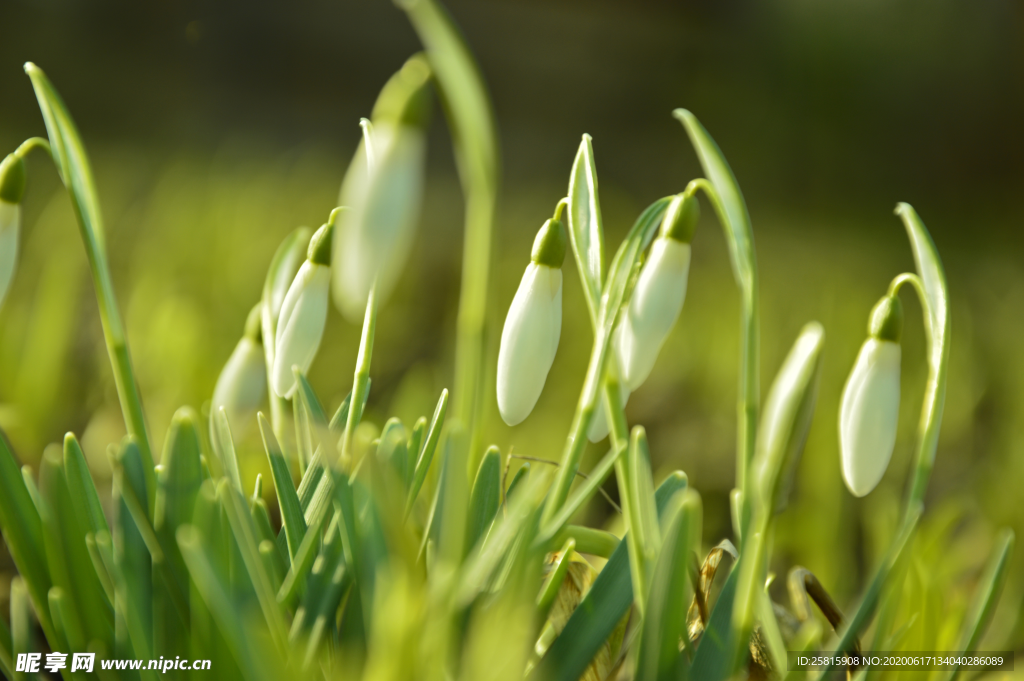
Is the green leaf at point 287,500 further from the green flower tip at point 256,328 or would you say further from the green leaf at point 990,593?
the green leaf at point 990,593

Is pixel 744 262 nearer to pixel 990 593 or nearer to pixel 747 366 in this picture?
pixel 747 366

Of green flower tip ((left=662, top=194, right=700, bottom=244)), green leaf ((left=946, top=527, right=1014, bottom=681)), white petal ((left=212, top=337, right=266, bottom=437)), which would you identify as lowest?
green leaf ((left=946, top=527, right=1014, bottom=681))

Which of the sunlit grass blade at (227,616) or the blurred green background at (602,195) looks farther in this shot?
the blurred green background at (602,195)

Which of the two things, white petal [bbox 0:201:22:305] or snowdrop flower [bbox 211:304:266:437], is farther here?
snowdrop flower [bbox 211:304:266:437]

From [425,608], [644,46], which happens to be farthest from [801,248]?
[425,608]

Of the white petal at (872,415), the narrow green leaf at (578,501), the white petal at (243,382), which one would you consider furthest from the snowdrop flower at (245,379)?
the white petal at (872,415)

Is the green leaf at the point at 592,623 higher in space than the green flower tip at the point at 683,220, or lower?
lower

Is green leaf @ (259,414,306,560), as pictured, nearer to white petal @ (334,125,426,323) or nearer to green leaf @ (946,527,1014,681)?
white petal @ (334,125,426,323)

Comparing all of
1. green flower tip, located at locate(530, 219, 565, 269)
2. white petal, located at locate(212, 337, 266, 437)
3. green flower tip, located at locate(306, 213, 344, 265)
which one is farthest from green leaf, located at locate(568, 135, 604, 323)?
white petal, located at locate(212, 337, 266, 437)
